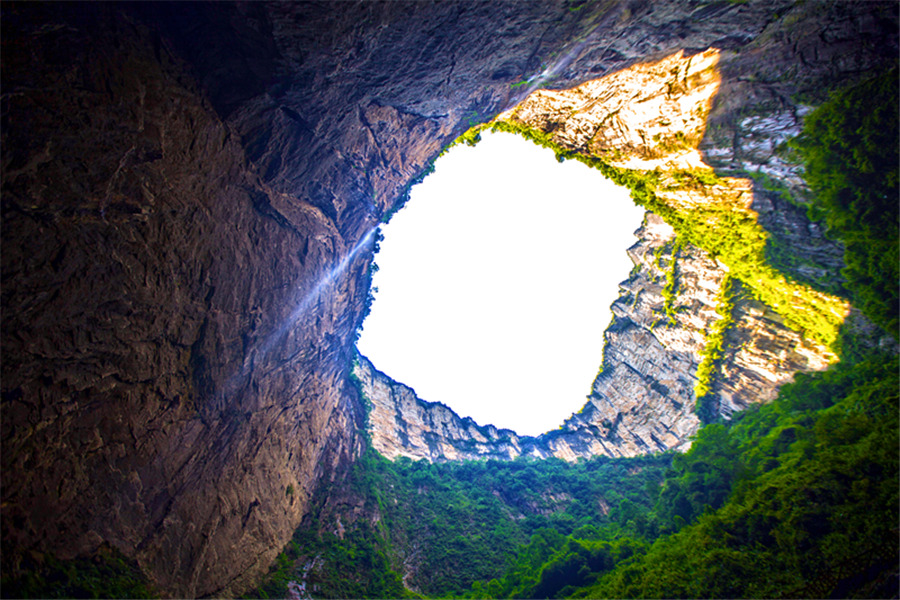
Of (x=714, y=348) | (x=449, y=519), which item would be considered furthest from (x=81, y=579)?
(x=714, y=348)

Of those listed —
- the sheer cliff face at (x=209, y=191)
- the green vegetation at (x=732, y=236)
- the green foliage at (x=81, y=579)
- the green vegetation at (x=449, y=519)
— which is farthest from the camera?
the green vegetation at (x=449, y=519)

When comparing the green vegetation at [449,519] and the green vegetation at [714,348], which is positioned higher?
the green vegetation at [714,348]

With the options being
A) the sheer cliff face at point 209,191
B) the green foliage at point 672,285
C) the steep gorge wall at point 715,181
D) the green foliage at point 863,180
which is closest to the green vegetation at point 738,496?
the green foliage at point 863,180

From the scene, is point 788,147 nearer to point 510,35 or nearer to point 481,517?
point 510,35

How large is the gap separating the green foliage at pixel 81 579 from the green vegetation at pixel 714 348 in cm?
2731

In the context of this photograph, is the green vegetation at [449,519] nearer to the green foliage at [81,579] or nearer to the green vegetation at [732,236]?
the green foliage at [81,579]

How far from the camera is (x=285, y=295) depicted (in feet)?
46.3

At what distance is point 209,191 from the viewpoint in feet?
32.2

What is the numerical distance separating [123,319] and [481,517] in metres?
23.4

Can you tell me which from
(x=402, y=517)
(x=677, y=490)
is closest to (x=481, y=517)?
(x=402, y=517)

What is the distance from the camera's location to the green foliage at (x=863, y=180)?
9844 millimetres

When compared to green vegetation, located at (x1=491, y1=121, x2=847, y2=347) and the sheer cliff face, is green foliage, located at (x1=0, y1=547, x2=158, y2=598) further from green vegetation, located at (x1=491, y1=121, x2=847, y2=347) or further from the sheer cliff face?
green vegetation, located at (x1=491, y1=121, x2=847, y2=347)

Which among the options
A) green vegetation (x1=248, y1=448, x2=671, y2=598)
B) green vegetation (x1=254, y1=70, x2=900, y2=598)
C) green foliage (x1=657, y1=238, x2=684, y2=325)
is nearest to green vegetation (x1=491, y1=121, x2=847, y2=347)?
green vegetation (x1=254, y1=70, x2=900, y2=598)

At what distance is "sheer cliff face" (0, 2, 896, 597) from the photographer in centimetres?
630
